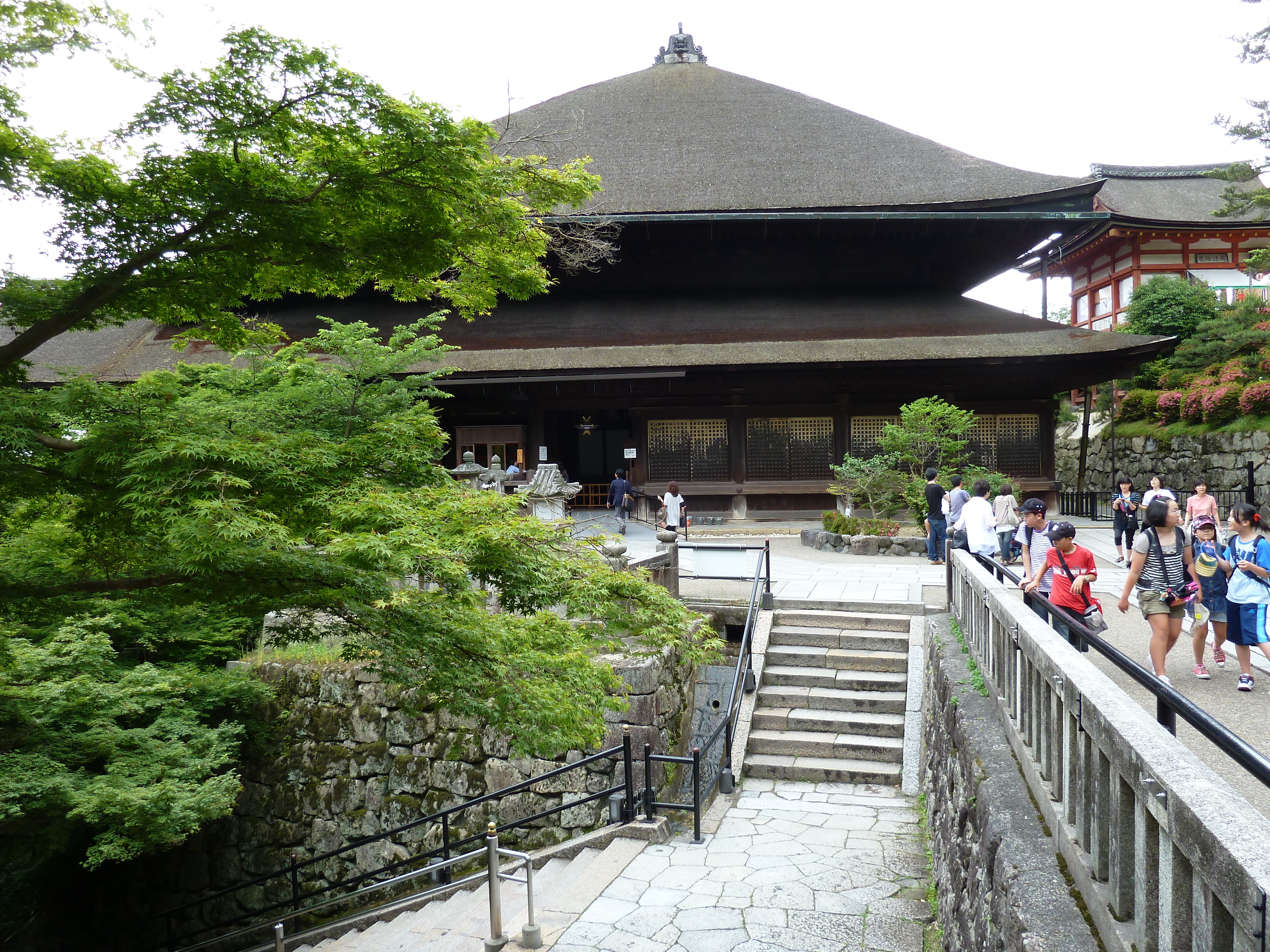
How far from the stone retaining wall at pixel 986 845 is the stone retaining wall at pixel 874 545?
8269 mm

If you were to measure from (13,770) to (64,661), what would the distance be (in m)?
1.09

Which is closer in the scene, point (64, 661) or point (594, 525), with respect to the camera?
point (64, 661)

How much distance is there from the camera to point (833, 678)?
10156mm

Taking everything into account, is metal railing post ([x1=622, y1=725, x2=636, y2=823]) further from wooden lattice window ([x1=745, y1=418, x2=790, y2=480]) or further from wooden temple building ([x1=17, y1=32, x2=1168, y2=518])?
wooden lattice window ([x1=745, y1=418, x2=790, y2=480])

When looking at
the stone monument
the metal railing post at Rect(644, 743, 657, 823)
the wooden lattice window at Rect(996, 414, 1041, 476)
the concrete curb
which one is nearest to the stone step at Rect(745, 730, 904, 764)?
the concrete curb

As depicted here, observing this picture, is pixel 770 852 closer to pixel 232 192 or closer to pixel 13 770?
pixel 232 192

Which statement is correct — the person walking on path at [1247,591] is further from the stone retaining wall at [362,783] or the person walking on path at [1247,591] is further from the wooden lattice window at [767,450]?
the wooden lattice window at [767,450]

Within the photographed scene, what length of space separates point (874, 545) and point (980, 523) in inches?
270

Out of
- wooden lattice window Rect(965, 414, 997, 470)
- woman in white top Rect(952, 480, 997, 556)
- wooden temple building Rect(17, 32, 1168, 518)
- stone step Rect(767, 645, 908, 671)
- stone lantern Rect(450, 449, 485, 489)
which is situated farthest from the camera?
wooden lattice window Rect(965, 414, 997, 470)

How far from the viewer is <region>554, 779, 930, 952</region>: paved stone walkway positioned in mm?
5781

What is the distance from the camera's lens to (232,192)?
17.4 ft

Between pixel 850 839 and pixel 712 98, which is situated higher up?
pixel 712 98

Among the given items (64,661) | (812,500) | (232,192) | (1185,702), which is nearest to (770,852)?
(1185,702)

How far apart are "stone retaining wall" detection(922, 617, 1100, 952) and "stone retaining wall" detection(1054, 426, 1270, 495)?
1780cm
